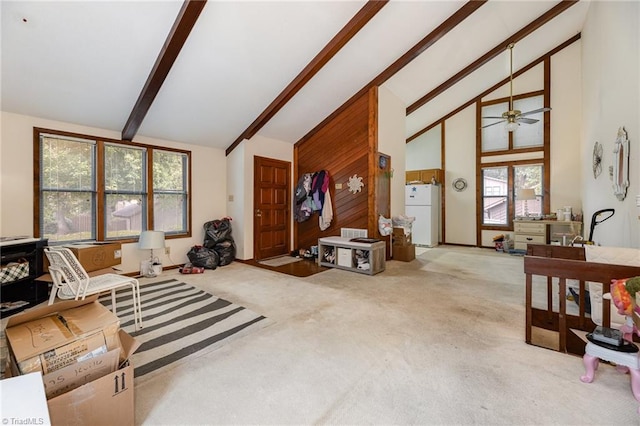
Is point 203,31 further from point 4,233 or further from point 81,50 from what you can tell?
point 4,233

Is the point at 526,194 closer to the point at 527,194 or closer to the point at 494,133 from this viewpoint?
the point at 527,194

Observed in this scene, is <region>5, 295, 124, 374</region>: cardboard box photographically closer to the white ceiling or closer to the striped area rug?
the striped area rug

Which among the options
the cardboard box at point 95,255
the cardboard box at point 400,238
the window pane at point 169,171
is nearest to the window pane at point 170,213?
the window pane at point 169,171

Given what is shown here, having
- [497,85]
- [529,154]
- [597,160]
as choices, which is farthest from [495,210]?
[497,85]

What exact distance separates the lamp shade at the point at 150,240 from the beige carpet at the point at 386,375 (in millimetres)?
1810

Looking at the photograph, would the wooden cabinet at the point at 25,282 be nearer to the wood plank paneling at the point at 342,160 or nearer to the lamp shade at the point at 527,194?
the wood plank paneling at the point at 342,160

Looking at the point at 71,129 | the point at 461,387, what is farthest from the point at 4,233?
the point at 461,387

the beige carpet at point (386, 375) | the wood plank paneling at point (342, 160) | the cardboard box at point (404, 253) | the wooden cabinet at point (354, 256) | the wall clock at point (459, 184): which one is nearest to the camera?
the beige carpet at point (386, 375)

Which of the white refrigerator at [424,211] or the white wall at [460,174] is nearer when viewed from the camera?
the white refrigerator at [424,211]

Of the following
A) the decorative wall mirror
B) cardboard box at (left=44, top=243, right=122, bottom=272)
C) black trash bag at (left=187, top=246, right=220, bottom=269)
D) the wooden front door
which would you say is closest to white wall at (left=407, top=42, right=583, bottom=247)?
the decorative wall mirror

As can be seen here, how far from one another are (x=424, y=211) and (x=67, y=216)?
280 inches

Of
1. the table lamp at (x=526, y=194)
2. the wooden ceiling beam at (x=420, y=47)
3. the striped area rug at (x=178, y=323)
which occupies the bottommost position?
the striped area rug at (x=178, y=323)

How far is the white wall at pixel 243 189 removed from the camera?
16.6ft

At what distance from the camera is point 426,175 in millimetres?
7422
